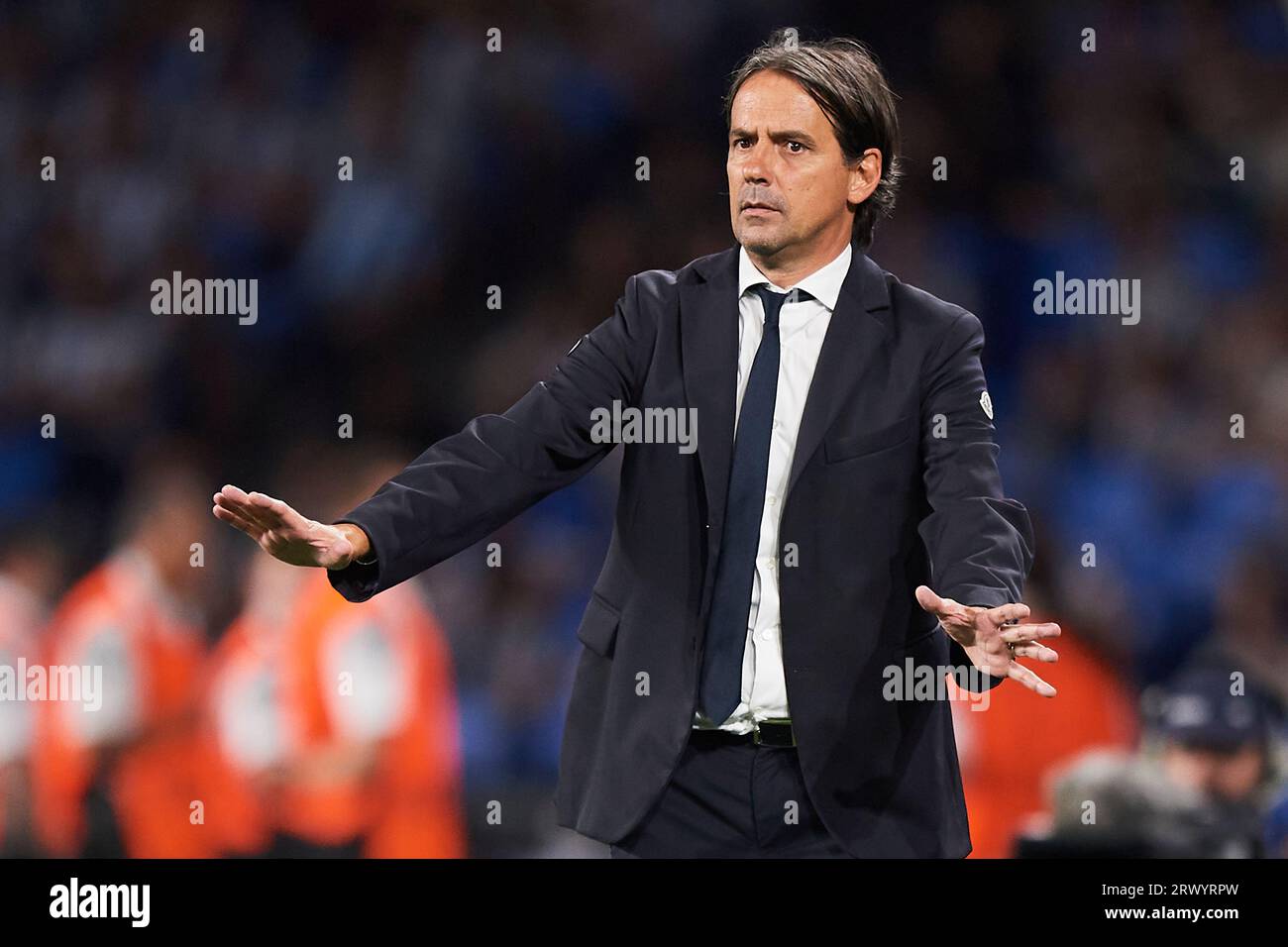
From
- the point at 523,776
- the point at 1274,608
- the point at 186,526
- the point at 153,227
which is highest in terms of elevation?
the point at 153,227

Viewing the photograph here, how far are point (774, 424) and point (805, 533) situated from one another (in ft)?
0.51

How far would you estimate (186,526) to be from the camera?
370cm

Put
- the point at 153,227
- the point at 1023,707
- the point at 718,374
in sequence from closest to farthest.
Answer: the point at 718,374, the point at 1023,707, the point at 153,227

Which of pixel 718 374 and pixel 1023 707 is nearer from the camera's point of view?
pixel 718 374

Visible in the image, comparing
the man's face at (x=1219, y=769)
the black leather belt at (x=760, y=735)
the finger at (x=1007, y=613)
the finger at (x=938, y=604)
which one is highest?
the finger at (x=938, y=604)

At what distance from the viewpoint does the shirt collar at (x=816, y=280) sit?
1.93 meters

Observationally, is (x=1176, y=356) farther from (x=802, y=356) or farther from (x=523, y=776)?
(x=802, y=356)

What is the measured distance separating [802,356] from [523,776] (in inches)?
77.0

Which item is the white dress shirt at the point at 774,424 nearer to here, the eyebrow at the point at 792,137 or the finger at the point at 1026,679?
the eyebrow at the point at 792,137

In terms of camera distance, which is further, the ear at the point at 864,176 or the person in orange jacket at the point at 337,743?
the person in orange jacket at the point at 337,743

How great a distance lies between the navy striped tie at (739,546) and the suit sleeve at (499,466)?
172mm

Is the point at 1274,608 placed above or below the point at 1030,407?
below

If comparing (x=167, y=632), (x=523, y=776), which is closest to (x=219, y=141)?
(x=167, y=632)

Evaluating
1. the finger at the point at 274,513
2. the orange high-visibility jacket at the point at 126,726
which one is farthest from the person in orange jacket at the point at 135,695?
the finger at the point at 274,513
